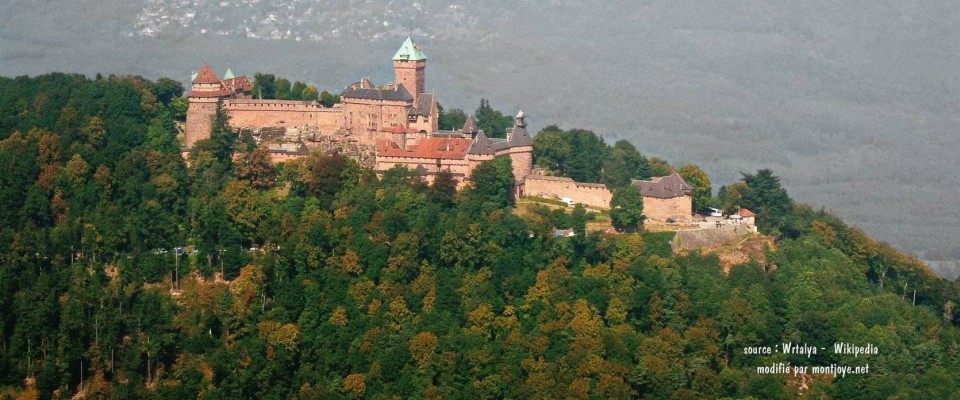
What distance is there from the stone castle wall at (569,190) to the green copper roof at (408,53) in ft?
Result: 22.4

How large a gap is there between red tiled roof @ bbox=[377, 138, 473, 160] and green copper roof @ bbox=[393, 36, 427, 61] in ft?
13.2

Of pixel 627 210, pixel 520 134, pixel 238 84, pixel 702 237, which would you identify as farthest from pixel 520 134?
pixel 238 84

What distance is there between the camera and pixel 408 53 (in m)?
76.6

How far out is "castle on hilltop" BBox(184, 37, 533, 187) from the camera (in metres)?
73.4

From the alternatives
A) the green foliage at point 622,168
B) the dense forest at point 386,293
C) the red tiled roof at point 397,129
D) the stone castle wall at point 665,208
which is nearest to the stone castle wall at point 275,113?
the dense forest at point 386,293

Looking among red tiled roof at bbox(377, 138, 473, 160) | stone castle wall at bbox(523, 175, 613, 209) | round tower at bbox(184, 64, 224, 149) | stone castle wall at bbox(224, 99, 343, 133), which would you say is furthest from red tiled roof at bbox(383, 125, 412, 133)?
round tower at bbox(184, 64, 224, 149)

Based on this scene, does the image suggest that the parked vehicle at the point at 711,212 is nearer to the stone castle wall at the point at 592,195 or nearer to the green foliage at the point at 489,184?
the stone castle wall at the point at 592,195

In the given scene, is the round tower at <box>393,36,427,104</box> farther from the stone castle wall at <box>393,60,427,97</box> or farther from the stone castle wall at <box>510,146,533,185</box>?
the stone castle wall at <box>510,146,533,185</box>

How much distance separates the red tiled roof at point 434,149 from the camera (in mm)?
73250

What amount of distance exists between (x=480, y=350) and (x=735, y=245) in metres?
12.5

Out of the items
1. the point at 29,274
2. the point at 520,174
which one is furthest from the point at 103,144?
the point at 520,174

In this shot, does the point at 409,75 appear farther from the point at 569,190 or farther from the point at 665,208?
the point at 665,208

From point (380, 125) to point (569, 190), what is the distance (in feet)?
25.9

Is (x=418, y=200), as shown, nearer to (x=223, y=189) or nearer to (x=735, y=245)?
(x=223, y=189)
